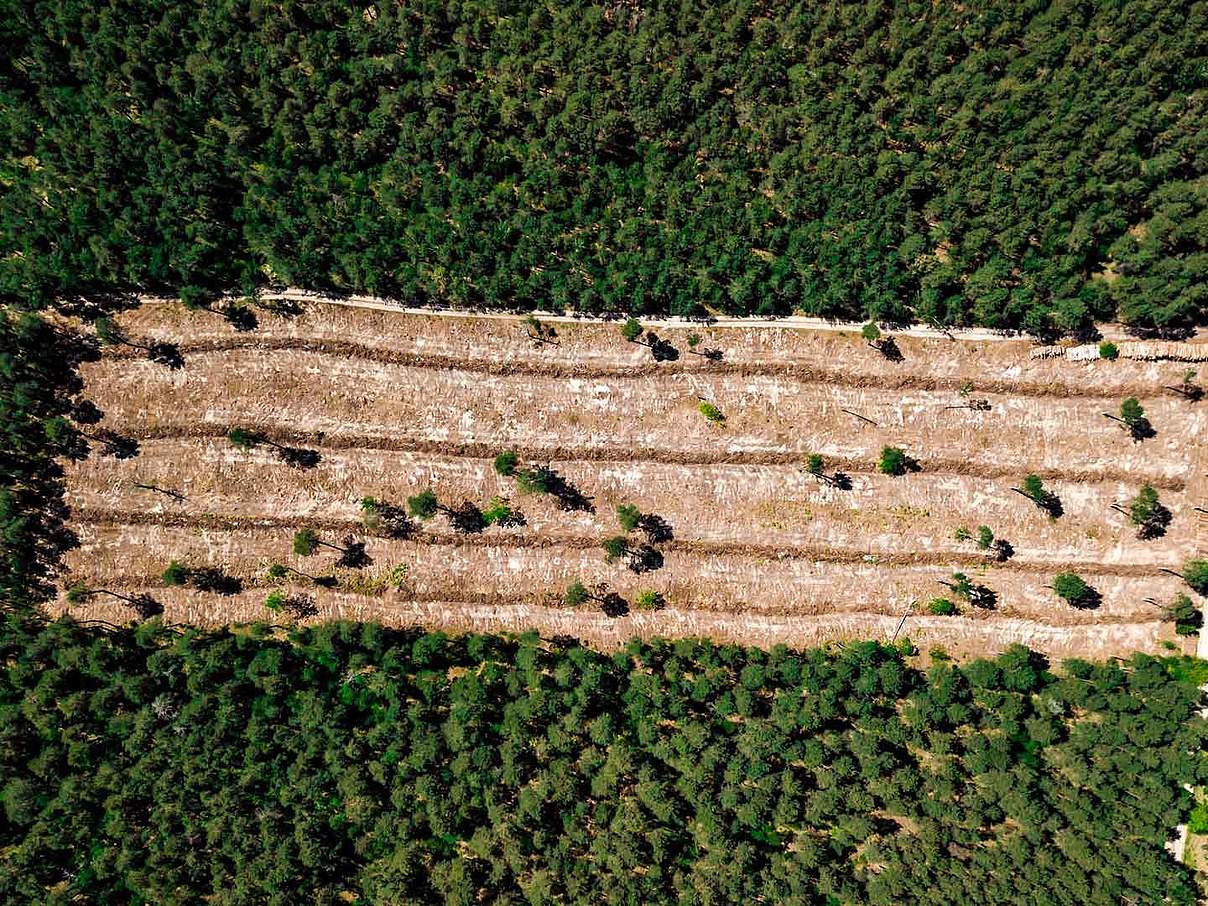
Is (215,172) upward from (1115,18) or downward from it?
downward

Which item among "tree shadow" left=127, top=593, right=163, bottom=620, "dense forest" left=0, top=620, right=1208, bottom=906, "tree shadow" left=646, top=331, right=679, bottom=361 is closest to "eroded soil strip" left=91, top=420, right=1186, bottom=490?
"tree shadow" left=646, top=331, right=679, bottom=361

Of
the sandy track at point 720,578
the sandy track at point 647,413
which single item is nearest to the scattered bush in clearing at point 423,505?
the sandy track at point 720,578

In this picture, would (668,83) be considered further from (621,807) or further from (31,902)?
(31,902)

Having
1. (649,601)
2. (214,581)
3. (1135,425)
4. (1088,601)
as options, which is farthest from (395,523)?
(1135,425)

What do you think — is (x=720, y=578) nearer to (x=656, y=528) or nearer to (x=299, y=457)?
(x=656, y=528)

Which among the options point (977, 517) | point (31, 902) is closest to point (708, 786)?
point (977, 517)

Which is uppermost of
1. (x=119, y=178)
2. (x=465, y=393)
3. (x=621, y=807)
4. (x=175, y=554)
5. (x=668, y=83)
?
(x=668, y=83)

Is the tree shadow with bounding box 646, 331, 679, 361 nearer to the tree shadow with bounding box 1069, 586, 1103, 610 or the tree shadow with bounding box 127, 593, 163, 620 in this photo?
the tree shadow with bounding box 1069, 586, 1103, 610
